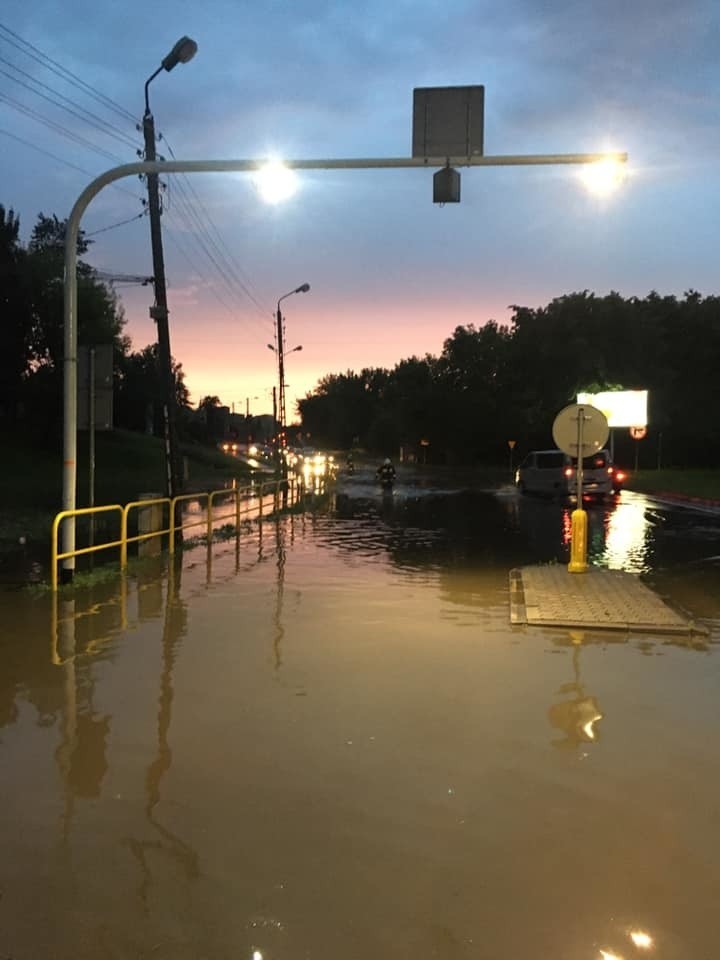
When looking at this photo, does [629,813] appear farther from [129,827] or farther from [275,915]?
[129,827]

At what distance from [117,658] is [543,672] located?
3.68m

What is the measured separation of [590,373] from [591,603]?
203 feet

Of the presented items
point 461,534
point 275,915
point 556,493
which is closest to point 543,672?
point 275,915

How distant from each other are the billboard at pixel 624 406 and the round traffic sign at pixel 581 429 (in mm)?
44610

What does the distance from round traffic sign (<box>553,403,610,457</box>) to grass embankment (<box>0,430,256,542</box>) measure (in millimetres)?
11888

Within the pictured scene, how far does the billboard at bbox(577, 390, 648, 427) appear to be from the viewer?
55.5 metres

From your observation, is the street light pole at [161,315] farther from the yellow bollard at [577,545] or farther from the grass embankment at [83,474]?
the yellow bollard at [577,545]

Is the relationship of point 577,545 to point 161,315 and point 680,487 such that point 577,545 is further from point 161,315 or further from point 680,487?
point 680,487

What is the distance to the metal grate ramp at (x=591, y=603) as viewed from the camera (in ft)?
28.2

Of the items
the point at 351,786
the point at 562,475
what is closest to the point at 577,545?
the point at 351,786

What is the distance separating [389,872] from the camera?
3639 mm

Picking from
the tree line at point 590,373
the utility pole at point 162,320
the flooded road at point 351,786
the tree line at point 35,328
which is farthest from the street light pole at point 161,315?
the tree line at point 590,373

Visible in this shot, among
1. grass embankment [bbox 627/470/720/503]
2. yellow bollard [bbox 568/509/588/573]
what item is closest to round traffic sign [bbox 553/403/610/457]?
yellow bollard [bbox 568/509/588/573]

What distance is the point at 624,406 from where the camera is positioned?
5631 centimetres
